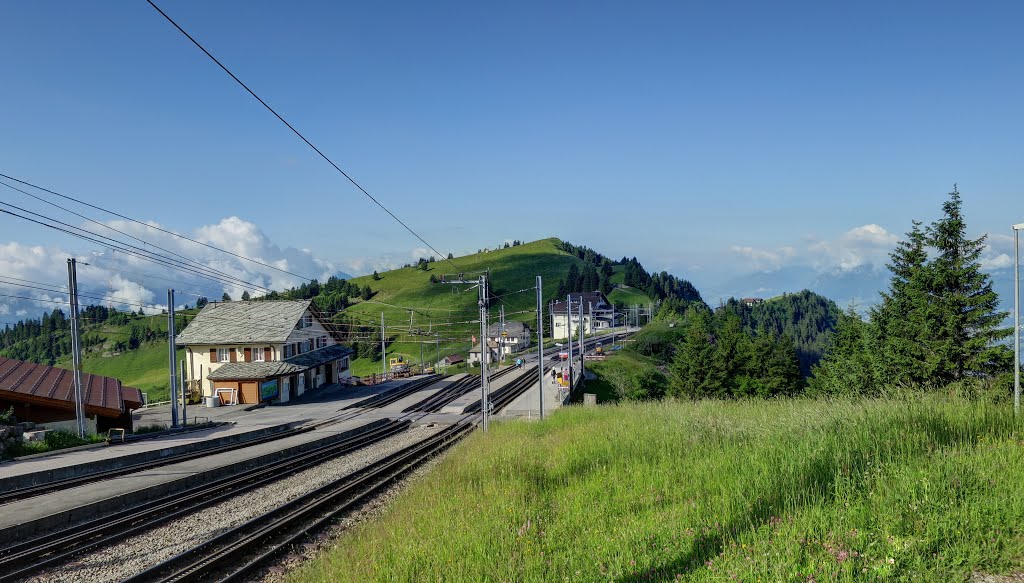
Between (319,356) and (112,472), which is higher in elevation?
(319,356)

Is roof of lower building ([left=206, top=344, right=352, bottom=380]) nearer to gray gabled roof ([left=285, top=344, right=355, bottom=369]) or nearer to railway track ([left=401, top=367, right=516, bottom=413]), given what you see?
gray gabled roof ([left=285, top=344, right=355, bottom=369])

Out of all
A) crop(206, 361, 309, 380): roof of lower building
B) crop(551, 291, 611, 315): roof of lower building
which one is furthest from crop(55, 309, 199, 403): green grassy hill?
crop(206, 361, 309, 380): roof of lower building

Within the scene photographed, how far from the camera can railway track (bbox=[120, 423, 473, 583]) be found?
35.0ft

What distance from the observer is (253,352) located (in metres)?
55.4

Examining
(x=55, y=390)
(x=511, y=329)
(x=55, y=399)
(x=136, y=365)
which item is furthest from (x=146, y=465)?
(x=136, y=365)

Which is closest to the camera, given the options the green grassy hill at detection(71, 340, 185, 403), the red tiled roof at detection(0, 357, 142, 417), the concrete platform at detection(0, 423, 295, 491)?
the concrete platform at detection(0, 423, 295, 491)

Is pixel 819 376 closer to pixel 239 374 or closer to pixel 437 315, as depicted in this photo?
pixel 239 374

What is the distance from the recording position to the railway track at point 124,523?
458 inches

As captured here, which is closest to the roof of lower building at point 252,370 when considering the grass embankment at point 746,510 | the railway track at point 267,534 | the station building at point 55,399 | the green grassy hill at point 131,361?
the station building at point 55,399

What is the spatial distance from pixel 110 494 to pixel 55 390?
22.5 meters

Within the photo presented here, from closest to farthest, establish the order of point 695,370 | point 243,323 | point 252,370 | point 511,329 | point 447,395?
point 252,370
point 447,395
point 243,323
point 695,370
point 511,329

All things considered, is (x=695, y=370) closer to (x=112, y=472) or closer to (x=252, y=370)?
(x=252, y=370)

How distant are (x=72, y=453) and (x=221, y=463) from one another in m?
9.92

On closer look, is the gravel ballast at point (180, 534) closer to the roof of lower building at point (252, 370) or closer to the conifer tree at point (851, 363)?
the conifer tree at point (851, 363)
